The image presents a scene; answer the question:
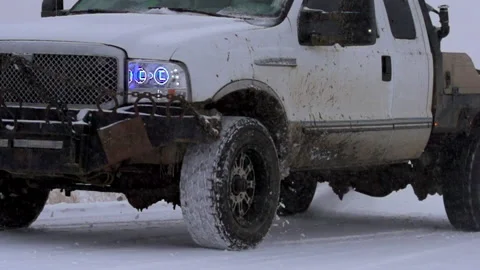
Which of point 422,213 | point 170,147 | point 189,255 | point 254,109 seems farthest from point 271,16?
point 422,213

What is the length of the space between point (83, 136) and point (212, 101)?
0.75 meters

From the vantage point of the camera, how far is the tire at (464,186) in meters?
9.10

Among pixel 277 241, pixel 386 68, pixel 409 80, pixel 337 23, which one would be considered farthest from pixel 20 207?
pixel 409 80

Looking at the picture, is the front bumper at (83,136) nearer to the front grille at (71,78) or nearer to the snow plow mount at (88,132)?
the snow plow mount at (88,132)

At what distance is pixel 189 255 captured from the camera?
21.8ft

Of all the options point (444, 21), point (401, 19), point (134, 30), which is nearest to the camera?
point (134, 30)

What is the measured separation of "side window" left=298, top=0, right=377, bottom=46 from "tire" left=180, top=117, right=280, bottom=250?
29.5 inches

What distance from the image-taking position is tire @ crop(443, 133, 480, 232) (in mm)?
9102

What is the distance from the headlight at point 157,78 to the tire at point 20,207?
5.44ft

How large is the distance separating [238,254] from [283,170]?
851mm

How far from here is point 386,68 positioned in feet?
26.9

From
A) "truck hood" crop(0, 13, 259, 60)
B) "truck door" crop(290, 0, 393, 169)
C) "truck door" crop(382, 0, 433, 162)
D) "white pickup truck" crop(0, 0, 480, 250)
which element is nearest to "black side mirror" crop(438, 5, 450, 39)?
"white pickup truck" crop(0, 0, 480, 250)

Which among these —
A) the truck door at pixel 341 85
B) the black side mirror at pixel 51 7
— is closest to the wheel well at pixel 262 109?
the truck door at pixel 341 85

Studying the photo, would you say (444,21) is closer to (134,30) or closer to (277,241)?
(277,241)
